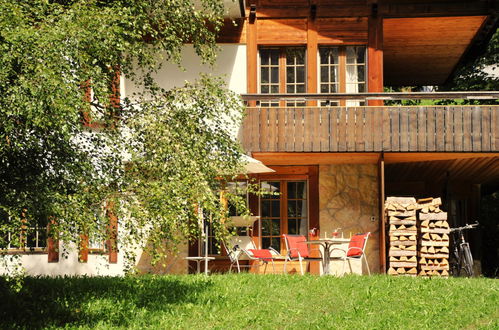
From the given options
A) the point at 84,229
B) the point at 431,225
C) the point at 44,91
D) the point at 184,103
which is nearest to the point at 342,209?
the point at 431,225

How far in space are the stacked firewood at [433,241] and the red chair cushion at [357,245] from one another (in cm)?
135

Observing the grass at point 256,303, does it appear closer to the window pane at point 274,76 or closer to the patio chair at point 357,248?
the patio chair at point 357,248

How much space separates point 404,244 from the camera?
15.3 metres

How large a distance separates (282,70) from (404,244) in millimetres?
4674

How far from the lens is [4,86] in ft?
27.9

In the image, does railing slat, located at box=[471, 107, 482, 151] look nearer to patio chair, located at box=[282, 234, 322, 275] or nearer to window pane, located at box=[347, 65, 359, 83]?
window pane, located at box=[347, 65, 359, 83]

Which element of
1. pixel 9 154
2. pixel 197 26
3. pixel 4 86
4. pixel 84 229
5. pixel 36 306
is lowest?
pixel 36 306

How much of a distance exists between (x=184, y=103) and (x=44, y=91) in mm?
2704

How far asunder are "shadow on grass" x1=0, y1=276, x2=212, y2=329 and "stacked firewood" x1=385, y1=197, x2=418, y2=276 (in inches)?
153

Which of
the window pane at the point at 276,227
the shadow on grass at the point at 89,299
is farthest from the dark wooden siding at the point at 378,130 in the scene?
the shadow on grass at the point at 89,299

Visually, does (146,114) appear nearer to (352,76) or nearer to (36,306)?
(36,306)

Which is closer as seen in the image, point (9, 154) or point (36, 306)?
point (9, 154)

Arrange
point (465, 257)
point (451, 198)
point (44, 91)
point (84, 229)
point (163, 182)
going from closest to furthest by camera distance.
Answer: point (44, 91), point (84, 229), point (163, 182), point (465, 257), point (451, 198)

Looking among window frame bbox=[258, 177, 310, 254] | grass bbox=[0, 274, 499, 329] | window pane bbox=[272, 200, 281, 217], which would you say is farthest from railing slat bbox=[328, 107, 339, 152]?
grass bbox=[0, 274, 499, 329]
